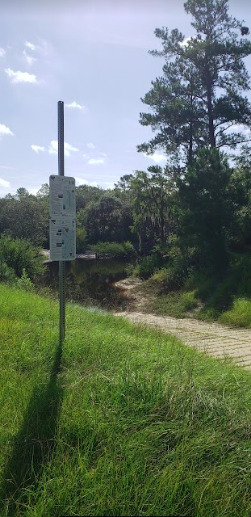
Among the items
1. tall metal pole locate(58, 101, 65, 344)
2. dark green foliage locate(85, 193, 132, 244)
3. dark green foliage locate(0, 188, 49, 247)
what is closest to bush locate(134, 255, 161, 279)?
dark green foliage locate(0, 188, 49, 247)

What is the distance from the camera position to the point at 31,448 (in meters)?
2.79

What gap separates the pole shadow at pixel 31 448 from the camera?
245 centimetres

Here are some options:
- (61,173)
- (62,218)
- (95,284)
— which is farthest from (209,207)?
(62,218)

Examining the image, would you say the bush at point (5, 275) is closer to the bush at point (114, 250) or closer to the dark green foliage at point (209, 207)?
the dark green foliage at point (209, 207)

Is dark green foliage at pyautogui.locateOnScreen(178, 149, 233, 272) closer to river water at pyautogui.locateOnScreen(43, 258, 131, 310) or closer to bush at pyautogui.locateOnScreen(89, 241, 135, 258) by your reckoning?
river water at pyautogui.locateOnScreen(43, 258, 131, 310)

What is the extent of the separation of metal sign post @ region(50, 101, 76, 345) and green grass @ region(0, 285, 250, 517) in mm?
965

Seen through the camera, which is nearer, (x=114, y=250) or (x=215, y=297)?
(x=215, y=297)

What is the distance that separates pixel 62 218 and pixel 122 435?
7.67 feet

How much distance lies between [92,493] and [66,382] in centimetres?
141

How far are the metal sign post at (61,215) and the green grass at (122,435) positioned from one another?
96 centimetres

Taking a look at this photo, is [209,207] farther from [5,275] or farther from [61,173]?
[61,173]

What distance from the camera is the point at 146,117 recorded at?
22641mm

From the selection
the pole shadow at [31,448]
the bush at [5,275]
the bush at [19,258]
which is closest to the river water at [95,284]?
the bush at [19,258]

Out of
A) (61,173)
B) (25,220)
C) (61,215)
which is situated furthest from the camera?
(25,220)
